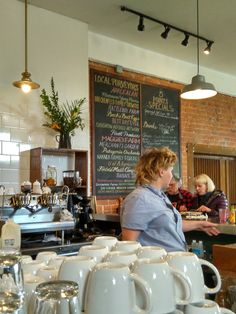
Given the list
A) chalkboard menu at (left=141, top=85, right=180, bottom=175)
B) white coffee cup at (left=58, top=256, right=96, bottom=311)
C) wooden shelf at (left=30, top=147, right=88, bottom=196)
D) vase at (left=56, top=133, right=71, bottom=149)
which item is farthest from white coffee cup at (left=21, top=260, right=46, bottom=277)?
chalkboard menu at (left=141, top=85, right=180, bottom=175)

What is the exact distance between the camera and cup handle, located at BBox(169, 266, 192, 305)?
0.98 meters

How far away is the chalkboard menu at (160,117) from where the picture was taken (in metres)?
5.60

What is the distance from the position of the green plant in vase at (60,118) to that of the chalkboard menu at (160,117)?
152 centimetres

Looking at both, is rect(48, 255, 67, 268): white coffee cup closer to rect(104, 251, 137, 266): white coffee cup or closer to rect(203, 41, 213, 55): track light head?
rect(104, 251, 137, 266): white coffee cup

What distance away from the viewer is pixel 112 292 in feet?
2.77

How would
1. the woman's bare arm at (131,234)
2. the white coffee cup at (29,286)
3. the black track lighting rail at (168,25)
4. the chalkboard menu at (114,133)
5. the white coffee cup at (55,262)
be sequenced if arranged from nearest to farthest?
the white coffee cup at (29,286) → the white coffee cup at (55,262) → the woman's bare arm at (131,234) → the black track lighting rail at (168,25) → the chalkboard menu at (114,133)

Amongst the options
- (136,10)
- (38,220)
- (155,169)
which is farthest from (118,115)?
(155,169)

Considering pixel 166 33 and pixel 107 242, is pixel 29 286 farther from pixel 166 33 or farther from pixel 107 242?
pixel 166 33

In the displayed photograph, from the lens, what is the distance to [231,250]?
165cm

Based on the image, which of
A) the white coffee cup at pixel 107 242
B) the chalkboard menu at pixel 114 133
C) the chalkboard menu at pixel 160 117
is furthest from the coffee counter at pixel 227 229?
the chalkboard menu at pixel 160 117

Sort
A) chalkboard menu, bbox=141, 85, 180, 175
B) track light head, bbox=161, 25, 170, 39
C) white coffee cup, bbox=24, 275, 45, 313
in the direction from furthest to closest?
chalkboard menu, bbox=141, 85, 180, 175 → track light head, bbox=161, 25, 170, 39 → white coffee cup, bbox=24, 275, 45, 313

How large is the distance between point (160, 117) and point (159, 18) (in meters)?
1.58

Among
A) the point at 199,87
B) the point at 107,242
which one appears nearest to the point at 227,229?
the point at 199,87

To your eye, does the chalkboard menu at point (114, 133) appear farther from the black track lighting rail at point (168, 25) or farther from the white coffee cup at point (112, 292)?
the white coffee cup at point (112, 292)
